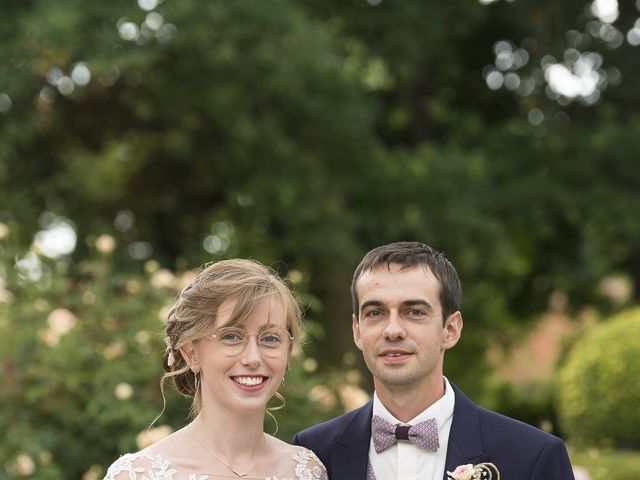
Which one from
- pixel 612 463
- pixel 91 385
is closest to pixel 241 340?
pixel 91 385

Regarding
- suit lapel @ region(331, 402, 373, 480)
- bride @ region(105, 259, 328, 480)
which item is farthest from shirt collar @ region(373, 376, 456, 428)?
bride @ region(105, 259, 328, 480)

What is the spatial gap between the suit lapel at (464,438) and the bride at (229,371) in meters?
0.50

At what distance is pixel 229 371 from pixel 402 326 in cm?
56

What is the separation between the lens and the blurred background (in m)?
10.6

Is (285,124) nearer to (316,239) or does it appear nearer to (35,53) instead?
(316,239)

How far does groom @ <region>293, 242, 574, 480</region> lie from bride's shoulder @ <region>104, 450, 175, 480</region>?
55 centimetres

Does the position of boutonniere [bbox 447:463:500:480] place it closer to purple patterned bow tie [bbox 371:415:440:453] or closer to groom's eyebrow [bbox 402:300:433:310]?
purple patterned bow tie [bbox 371:415:440:453]

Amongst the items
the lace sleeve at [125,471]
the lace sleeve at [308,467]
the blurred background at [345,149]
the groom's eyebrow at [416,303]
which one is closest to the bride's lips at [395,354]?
the groom's eyebrow at [416,303]

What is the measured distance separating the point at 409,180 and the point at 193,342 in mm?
9185

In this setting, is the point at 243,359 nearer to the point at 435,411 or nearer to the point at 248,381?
the point at 248,381

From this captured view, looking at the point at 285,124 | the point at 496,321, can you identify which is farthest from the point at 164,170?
the point at 496,321

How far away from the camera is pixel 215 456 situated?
3449 mm

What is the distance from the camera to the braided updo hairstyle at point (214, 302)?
3412mm

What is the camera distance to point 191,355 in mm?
3514
